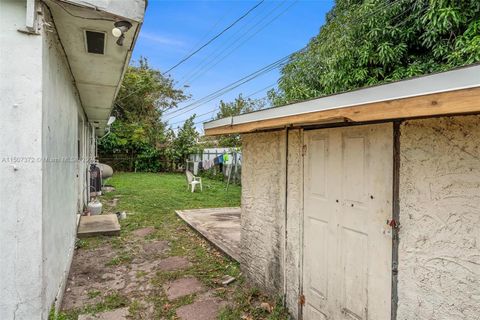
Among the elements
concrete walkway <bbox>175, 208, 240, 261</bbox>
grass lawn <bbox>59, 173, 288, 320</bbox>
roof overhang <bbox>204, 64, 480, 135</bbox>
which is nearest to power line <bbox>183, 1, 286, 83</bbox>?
concrete walkway <bbox>175, 208, 240, 261</bbox>

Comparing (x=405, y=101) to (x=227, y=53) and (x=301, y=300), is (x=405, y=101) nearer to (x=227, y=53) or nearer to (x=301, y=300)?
(x=301, y=300)

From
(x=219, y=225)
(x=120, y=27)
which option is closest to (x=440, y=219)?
(x=120, y=27)

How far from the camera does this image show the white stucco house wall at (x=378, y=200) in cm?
170

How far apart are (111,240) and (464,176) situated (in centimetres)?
572

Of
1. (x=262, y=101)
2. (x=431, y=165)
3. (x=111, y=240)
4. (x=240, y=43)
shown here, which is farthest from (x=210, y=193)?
(x=262, y=101)

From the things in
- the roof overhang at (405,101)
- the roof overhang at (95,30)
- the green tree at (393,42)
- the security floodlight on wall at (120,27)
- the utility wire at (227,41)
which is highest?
the utility wire at (227,41)

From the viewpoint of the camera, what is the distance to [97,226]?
20.9 ft

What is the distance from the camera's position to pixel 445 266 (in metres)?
1.84

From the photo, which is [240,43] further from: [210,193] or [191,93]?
[191,93]

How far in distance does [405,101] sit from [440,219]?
2.79 feet

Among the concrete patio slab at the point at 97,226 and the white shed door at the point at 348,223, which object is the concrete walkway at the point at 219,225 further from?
the white shed door at the point at 348,223

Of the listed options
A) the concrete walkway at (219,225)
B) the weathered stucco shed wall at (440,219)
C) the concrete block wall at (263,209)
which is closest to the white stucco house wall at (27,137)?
the concrete block wall at (263,209)

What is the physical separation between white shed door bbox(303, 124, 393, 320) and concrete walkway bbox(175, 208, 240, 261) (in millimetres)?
2164

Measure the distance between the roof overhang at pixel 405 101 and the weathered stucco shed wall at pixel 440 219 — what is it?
387 millimetres
